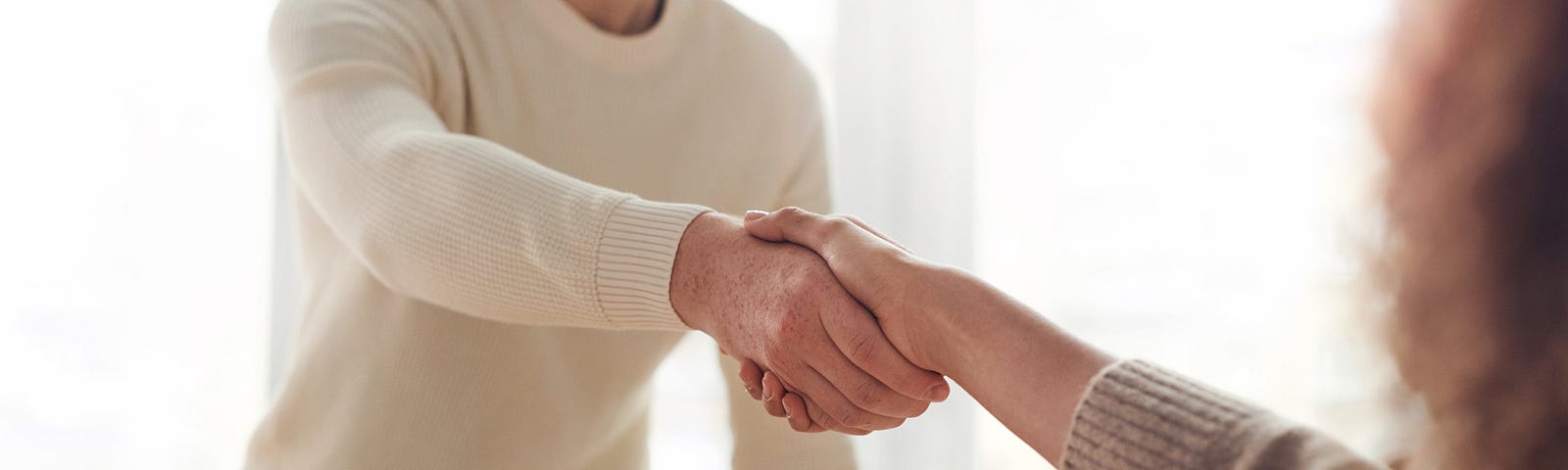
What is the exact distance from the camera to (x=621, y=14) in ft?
3.95

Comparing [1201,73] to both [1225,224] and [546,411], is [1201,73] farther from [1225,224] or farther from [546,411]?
[546,411]

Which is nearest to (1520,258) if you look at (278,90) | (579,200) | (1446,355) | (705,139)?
(1446,355)

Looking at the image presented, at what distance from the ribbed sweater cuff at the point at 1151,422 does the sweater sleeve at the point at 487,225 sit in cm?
33

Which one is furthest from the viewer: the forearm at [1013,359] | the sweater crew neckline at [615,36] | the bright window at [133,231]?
the bright window at [133,231]

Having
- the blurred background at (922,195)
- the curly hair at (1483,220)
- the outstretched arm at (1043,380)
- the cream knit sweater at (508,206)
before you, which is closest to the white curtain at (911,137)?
the blurred background at (922,195)

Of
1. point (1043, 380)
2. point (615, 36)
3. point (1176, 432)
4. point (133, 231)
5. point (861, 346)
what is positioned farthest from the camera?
point (133, 231)

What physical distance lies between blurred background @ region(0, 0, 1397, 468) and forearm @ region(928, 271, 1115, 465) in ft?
4.40

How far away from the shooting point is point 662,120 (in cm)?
120

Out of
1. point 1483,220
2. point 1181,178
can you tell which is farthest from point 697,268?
point 1181,178

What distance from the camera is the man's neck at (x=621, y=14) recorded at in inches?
46.5

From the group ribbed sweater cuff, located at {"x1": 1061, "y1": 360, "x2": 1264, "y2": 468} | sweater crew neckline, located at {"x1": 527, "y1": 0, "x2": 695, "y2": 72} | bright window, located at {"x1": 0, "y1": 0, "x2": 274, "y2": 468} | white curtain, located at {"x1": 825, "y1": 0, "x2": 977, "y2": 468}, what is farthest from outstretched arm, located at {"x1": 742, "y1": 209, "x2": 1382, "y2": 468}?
bright window, located at {"x1": 0, "y1": 0, "x2": 274, "y2": 468}

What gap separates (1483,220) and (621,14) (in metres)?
0.84

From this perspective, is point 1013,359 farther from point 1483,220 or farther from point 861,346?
point 1483,220

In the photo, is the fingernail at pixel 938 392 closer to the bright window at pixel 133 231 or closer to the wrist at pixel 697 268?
the wrist at pixel 697 268
